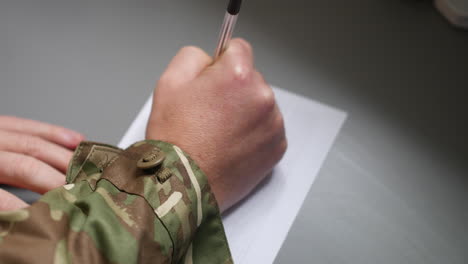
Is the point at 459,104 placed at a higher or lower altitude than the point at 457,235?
higher

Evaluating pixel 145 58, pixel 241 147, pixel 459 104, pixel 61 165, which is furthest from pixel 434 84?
pixel 61 165

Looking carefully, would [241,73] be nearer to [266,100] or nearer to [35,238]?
[266,100]

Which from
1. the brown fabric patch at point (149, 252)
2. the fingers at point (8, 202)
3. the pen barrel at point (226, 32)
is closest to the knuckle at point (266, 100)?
the pen barrel at point (226, 32)

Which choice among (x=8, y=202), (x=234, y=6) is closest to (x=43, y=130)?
(x=8, y=202)

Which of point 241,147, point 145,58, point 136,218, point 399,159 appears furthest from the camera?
point 145,58

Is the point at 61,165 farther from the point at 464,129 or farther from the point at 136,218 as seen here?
the point at 464,129

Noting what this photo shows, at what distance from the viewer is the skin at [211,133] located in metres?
0.58

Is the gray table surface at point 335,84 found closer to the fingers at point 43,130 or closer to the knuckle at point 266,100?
the fingers at point 43,130

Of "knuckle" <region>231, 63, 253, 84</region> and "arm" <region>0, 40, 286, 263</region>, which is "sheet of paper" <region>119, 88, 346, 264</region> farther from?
"knuckle" <region>231, 63, 253, 84</region>

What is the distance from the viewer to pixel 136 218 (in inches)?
18.0

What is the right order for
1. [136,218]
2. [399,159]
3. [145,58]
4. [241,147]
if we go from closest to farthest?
[136,218], [241,147], [399,159], [145,58]

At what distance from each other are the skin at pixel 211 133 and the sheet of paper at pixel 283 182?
1.2 inches

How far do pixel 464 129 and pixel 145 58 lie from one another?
0.59 m

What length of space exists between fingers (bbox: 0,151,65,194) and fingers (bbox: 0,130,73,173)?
2 centimetres
